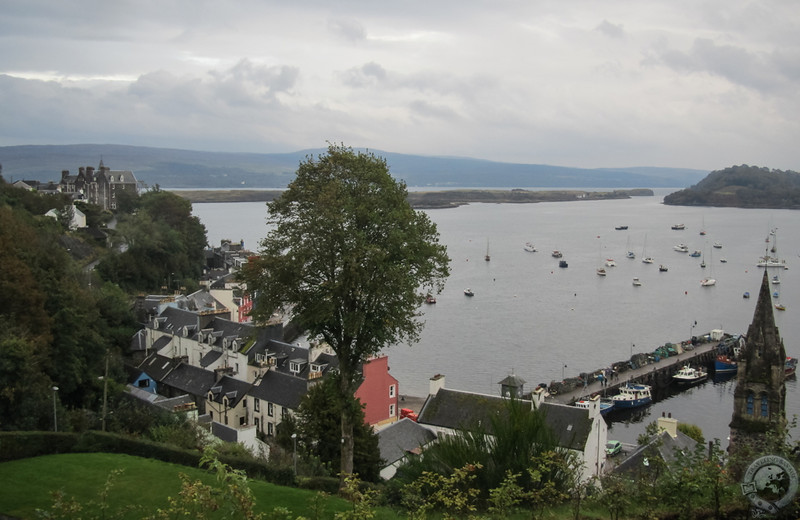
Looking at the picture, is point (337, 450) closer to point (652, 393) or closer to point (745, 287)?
point (652, 393)

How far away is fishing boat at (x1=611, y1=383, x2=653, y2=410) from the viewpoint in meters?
43.6

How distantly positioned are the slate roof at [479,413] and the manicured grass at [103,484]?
35.9 feet

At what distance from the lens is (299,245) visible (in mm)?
16609

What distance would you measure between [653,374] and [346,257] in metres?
39.4

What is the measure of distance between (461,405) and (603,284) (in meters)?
69.5

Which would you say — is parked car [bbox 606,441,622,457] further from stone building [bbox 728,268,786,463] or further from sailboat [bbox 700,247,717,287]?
sailboat [bbox 700,247,717,287]

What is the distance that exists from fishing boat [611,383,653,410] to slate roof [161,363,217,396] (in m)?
24.5

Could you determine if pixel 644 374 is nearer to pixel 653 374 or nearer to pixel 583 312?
pixel 653 374

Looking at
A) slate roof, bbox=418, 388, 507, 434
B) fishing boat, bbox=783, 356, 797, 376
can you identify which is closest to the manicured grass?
slate roof, bbox=418, 388, 507, 434

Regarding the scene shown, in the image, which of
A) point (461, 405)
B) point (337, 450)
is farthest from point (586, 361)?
point (337, 450)

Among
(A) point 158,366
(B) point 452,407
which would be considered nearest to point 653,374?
(B) point 452,407

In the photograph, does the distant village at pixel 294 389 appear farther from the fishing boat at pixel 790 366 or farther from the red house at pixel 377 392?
the fishing boat at pixel 790 366

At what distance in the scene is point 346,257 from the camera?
52.5 ft

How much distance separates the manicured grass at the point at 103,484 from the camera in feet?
41.8
